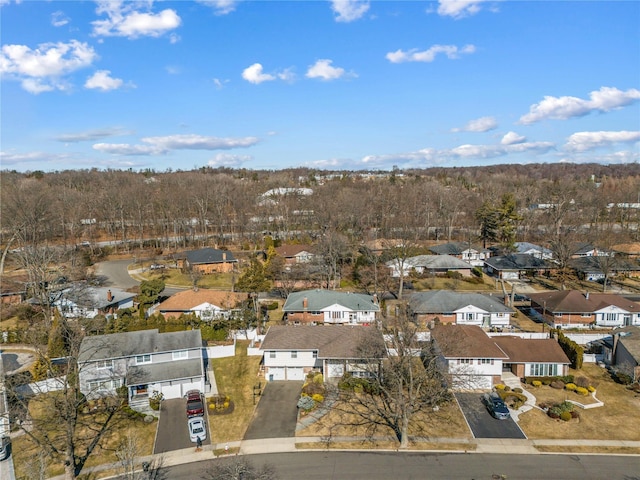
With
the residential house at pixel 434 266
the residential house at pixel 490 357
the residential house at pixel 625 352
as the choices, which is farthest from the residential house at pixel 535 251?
the residential house at pixel 490 357

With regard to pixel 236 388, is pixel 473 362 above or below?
above

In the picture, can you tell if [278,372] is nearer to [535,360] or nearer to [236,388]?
[236,388]

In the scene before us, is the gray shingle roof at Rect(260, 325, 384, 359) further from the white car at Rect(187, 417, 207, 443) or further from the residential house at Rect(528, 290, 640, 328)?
the residential house at Rect(528, 290, 640, 328)

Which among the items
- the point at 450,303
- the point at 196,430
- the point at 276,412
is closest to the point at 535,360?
the point at 450,303

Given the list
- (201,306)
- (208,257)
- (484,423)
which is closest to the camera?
(484,423)

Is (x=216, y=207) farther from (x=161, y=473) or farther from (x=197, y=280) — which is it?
(x=161, y=473)

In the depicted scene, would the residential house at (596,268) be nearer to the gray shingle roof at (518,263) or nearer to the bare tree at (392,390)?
the gray shingle roof at (518,263)

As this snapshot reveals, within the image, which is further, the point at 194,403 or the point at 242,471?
the point at 194,403
